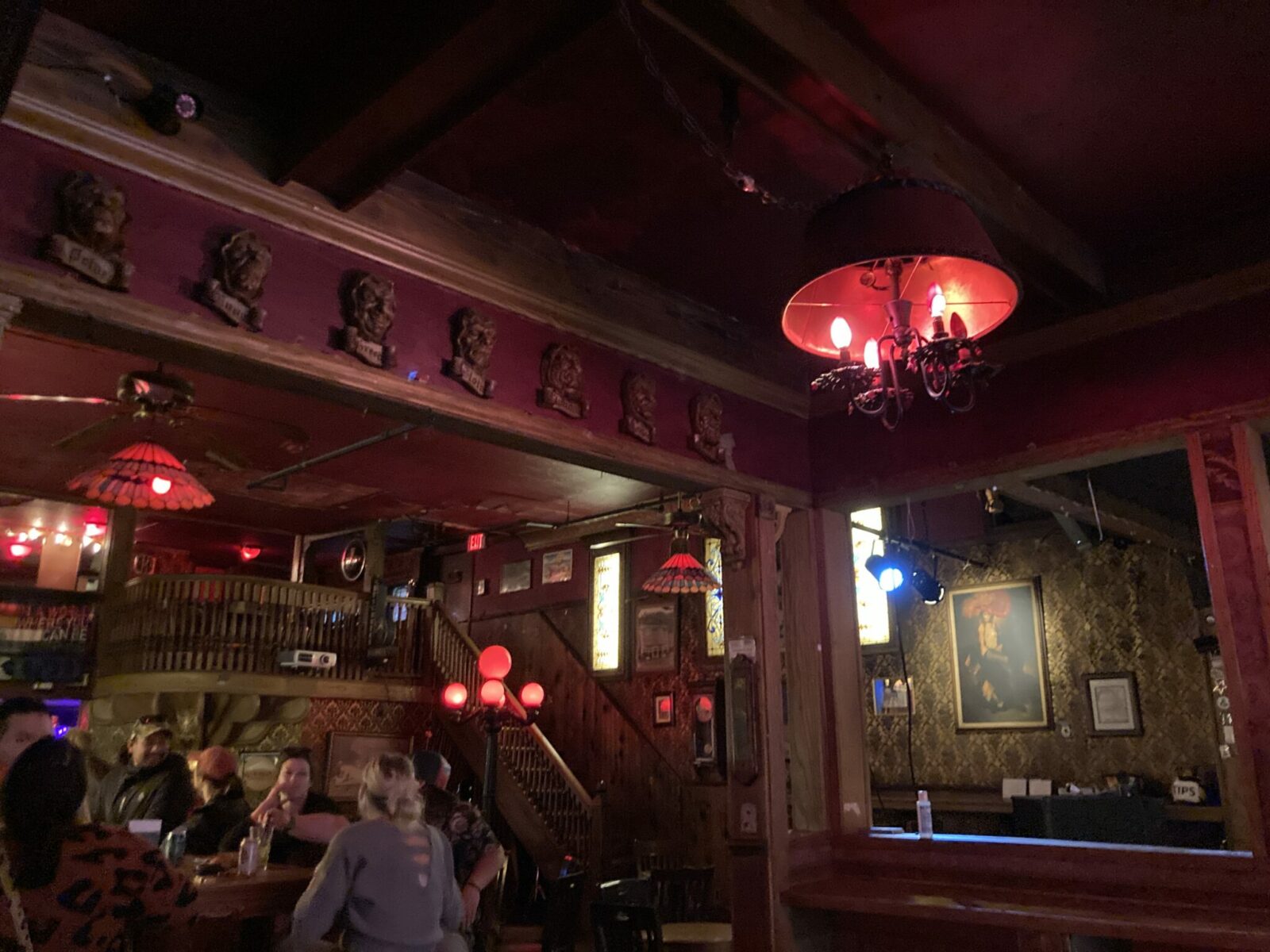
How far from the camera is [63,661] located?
12328 millimetres

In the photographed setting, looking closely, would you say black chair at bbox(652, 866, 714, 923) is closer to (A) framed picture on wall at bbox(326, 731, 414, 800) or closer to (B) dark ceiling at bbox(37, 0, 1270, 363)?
(B) dark ceiling at bbox(37, 0, 1270, 363)

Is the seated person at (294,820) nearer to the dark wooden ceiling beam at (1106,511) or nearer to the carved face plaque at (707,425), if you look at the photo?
the carved face plaque at (707,425)

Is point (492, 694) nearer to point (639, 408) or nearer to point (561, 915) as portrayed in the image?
point (561, 915)

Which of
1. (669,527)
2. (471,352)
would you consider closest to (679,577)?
(669,527)

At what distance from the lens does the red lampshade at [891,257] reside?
2959 mm

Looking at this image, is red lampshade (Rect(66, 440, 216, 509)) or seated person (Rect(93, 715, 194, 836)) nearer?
seated person (Rect(93, 715, 194, 836))

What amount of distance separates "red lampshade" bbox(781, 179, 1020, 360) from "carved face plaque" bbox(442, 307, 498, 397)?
4.78 ft

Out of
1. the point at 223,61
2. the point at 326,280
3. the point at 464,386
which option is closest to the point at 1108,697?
the point at 464,386

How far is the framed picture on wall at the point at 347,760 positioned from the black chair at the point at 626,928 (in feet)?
29.0

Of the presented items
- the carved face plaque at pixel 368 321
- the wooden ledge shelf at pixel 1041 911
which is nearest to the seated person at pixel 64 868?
the carved face plaque at pixel 368 321

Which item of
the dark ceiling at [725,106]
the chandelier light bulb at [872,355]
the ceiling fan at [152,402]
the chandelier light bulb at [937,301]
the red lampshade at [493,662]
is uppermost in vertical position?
the dark ceiling at [725,106]

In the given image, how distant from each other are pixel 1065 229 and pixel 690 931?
15.9ft

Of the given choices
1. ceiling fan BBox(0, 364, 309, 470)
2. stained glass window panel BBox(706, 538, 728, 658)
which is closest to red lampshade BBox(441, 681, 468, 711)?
stained glass window panel BBox(706, 538, 728, 658)

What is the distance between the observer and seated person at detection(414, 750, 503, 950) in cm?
452
